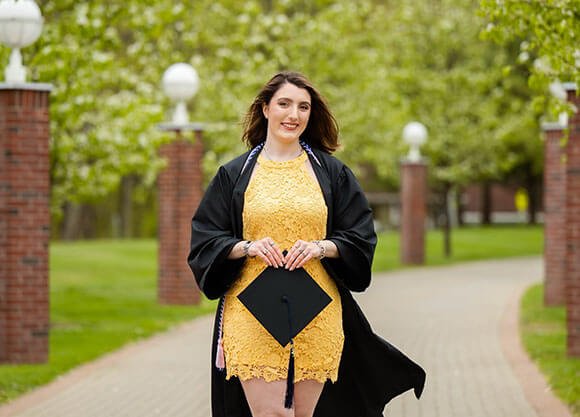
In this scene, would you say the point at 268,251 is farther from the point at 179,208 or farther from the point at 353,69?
the point at 353,69

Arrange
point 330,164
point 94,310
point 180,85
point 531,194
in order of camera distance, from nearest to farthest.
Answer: point 330,164 → point 94,310 → point 180,85 → point 531,194

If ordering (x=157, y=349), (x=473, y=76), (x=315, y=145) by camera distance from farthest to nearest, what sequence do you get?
(x=473, y=76), (x=157, y=349), (x=315, y=145)

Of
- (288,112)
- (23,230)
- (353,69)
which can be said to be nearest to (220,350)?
(288,112)

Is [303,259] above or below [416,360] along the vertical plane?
above

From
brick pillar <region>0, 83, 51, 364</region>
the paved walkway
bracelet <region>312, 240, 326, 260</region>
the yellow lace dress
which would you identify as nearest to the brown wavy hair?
the yellow lace dress

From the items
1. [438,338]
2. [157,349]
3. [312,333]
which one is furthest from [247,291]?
[438,338]

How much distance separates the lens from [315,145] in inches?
179

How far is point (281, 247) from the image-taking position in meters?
4.16

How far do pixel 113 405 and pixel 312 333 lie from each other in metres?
3.57

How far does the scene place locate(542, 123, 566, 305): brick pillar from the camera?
44.5 feet

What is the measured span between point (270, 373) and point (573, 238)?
18.5 ft

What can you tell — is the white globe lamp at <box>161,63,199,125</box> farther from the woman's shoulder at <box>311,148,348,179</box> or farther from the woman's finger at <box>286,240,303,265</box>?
the woman's finger at <box>286,240,303,265</box>

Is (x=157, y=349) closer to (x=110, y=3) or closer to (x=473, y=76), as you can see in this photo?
→ (x=110, y=3)

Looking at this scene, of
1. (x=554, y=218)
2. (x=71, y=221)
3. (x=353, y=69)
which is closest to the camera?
(x=554, y=218)
